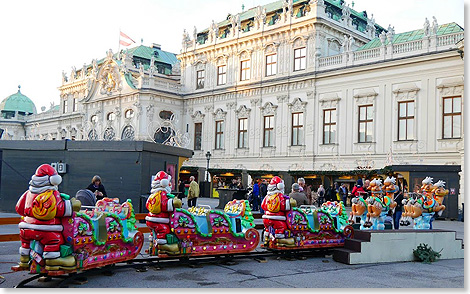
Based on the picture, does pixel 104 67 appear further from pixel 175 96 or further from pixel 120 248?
pixel 120 248

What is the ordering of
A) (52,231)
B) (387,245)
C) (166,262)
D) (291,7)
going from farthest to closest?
(291,7), (387,245), (166,262), (52,231)

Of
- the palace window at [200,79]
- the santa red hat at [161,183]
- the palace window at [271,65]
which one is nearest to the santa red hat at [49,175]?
the santa red hat at [161,183]

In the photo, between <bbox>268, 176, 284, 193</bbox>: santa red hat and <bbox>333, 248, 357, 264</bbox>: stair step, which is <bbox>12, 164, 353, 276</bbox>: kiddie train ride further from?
<bbox>333, 248, 357, 264</bbox>: stair step

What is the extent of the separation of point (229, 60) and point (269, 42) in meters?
4.16

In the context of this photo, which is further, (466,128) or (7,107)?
(7,107)

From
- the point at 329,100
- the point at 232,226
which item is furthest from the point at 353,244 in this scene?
the point at 329,100

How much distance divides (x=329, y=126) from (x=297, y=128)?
2.59 meters

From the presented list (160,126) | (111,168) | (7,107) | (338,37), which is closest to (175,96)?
(160,126)

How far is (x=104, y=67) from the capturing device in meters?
45.7

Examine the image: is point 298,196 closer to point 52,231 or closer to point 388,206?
point 388,206

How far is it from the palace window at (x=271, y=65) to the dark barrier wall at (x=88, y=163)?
66.2ft

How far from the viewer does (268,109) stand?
37031mm

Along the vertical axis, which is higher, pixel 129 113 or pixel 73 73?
pixel 73 73

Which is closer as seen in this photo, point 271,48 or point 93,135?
point 271,48
